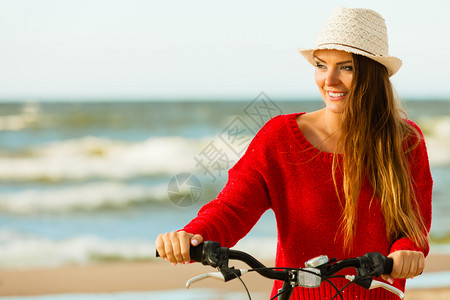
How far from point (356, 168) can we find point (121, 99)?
16675mm

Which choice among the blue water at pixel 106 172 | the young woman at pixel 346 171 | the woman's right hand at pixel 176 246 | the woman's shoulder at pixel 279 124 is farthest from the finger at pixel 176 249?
the blue water at pixel 106 172

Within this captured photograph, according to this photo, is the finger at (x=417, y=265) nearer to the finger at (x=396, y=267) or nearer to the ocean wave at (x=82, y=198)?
the finger at (x=396, y=267)

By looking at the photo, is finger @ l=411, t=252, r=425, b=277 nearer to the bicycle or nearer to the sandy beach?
the bicycle

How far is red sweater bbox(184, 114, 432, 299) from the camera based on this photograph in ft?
7.64

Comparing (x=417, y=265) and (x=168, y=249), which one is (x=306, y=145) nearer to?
(x=417, y=265)

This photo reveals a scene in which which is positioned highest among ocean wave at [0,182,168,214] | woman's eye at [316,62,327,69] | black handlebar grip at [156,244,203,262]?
ocean wave at [0,182,168,214]

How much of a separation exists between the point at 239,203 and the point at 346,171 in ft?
1.26

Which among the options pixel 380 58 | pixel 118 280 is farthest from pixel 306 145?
pixel 118 280

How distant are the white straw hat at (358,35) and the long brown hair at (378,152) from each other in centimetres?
5

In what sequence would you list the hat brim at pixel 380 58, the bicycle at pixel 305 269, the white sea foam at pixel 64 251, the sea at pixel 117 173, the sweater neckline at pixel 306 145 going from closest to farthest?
1. the bicycle at pixel 305 269
2. the hat brim at pixel 380 58
3. the sweater neckline at pixel 306 145
4. the white sea foam at pixel 64 251
5. the sea at pixel 117 173

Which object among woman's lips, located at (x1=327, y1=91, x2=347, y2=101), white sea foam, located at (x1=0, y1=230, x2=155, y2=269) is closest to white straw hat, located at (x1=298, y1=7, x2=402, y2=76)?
woman's lips, located at (x1=327, y1=91, x2=347, y2=101)

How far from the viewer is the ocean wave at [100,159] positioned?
38.4ft

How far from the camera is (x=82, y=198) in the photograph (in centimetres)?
1026

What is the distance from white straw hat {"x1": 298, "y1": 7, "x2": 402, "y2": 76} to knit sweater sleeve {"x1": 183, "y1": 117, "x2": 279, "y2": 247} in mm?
355
